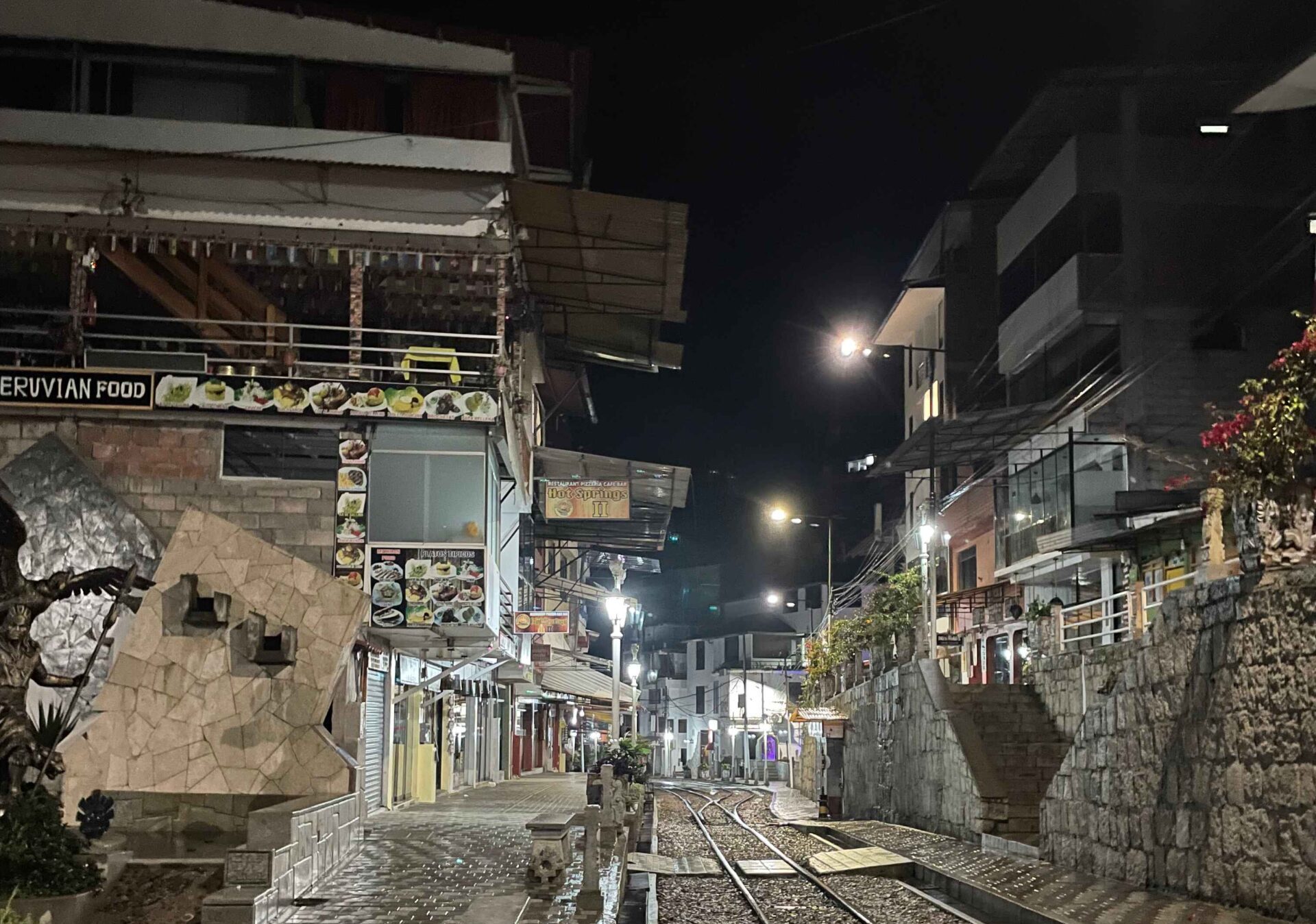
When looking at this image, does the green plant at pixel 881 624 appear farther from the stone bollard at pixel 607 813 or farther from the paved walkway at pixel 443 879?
the stone bollard at pixel 607 813

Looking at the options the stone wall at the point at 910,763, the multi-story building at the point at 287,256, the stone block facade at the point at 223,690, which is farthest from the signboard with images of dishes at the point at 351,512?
the stone wall at the point at 910,763

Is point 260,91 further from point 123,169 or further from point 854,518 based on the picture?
point 854,518

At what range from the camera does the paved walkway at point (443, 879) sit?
11922 mm

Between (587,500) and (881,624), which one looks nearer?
(587,500)

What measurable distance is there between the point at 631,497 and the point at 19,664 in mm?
20417

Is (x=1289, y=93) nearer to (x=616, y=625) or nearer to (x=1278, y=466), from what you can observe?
(x=616, y=625)

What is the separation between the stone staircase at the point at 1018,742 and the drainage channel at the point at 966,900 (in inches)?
102

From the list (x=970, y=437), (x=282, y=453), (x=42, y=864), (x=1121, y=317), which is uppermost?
(x=1121, y=317)

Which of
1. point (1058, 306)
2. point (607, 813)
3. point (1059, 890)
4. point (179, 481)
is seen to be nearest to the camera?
point (1059, 890)

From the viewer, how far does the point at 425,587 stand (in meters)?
22.3

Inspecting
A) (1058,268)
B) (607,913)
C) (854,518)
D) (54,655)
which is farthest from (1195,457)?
(854,518)

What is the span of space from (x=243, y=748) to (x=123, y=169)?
458 inches

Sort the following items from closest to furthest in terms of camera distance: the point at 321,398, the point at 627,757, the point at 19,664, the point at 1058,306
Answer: the point at 19,664 → the point at 321,398 → the point at 627,757 → the point at 1058,306

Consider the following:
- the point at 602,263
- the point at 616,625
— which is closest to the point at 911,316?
the point at 616,625
